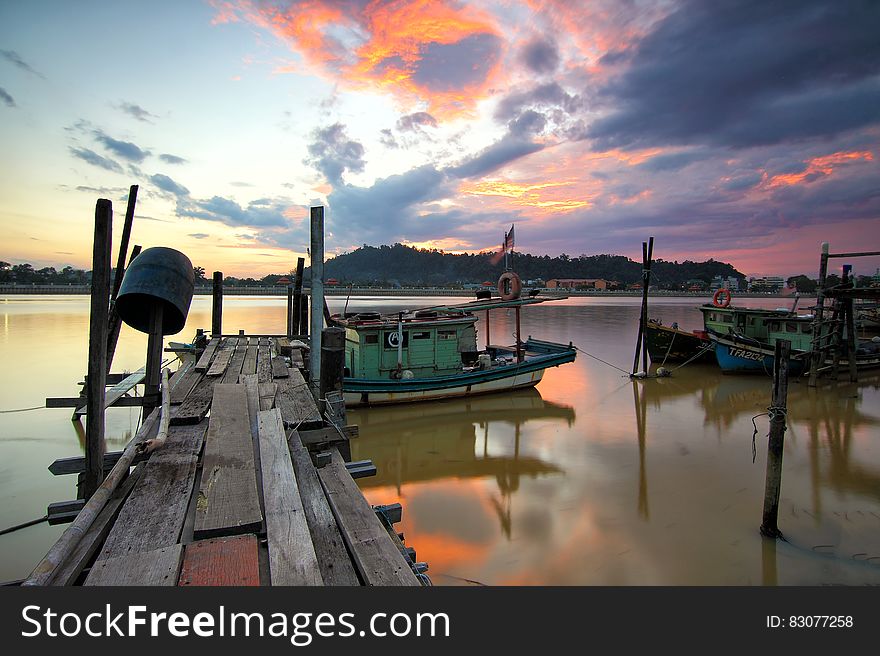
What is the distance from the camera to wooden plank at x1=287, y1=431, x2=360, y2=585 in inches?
108

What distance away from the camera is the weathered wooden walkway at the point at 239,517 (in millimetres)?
2643

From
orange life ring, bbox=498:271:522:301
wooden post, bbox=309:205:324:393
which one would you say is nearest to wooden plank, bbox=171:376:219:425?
wooden post, bbox=309:205:324:393

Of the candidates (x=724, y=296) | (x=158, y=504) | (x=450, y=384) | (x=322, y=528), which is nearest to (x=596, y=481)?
(x=450, y=384)

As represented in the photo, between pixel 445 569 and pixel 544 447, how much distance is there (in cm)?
616

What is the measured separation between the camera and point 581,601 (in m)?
3.44

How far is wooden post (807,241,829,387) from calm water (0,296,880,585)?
103 centimetres

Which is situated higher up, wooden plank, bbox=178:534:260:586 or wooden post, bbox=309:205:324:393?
wooden post, bbox=309:205:324:393

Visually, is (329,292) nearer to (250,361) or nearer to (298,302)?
(298,302)

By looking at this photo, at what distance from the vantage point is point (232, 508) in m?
3.25

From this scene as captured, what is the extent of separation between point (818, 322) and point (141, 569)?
2370 cm

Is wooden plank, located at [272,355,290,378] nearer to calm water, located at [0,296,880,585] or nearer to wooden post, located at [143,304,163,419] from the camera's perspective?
wooden post, located at [143,304,163,419]

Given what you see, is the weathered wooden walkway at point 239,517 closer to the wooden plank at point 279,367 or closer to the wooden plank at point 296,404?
the wooden plank at point 296,404

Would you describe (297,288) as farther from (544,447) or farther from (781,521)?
(781,521)

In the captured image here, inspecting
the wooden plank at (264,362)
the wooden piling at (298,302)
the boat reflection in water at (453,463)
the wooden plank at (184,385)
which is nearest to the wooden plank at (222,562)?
the wooden plank at (184,385)
